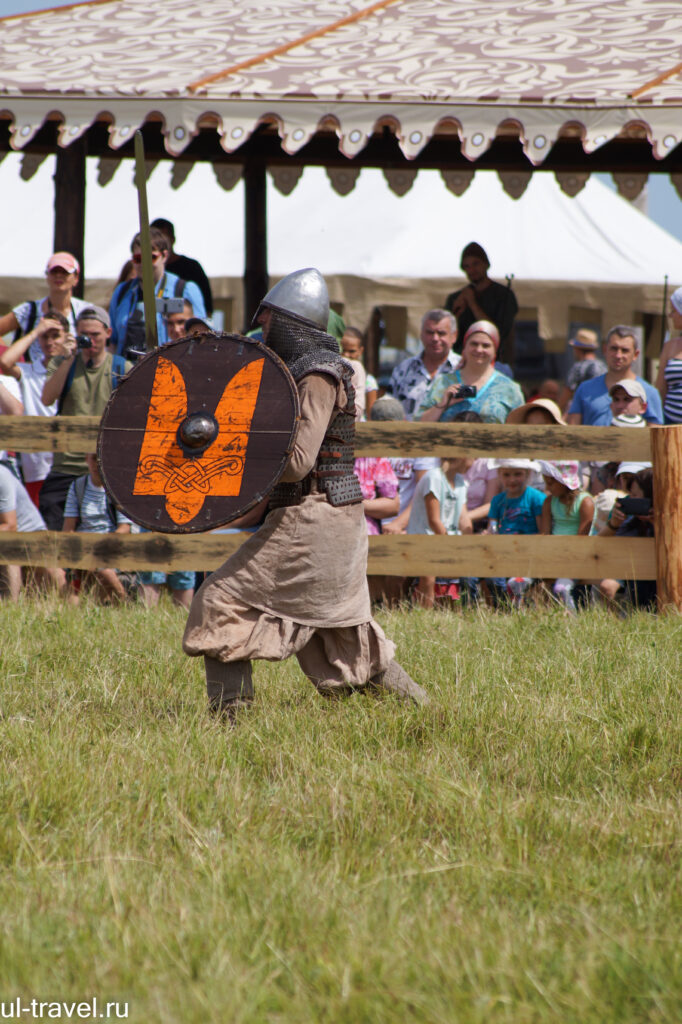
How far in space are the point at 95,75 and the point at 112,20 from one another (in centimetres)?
209

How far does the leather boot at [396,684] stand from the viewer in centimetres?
405

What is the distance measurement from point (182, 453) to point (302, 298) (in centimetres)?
59

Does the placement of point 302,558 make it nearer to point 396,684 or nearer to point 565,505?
point 396,684

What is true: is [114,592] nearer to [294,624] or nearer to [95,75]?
[294,624]

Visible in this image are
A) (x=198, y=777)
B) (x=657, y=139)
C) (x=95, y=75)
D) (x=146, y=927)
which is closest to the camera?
(x=146, y=927)

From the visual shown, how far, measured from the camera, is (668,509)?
19.0 feet

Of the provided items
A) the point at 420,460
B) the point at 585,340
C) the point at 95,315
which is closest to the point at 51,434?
the point at 95,315

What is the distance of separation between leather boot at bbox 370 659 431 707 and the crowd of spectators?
2189 mm

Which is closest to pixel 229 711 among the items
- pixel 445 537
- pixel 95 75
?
pixel 445 537

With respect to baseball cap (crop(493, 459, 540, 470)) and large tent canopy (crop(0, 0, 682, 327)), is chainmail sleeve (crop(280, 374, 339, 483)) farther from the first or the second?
large tent canopy (crop(0, 0, 682, 327))

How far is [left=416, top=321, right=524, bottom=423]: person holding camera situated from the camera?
6914 mm

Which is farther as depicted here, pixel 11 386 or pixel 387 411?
pixel 11 386

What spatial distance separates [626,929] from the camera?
8.03 ft

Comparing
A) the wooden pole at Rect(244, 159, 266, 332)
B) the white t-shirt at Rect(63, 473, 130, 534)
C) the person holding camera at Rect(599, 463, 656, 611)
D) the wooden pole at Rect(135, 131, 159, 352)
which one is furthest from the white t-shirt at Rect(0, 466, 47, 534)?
the wooden pole at Rect(244, 159, 266, 332)
